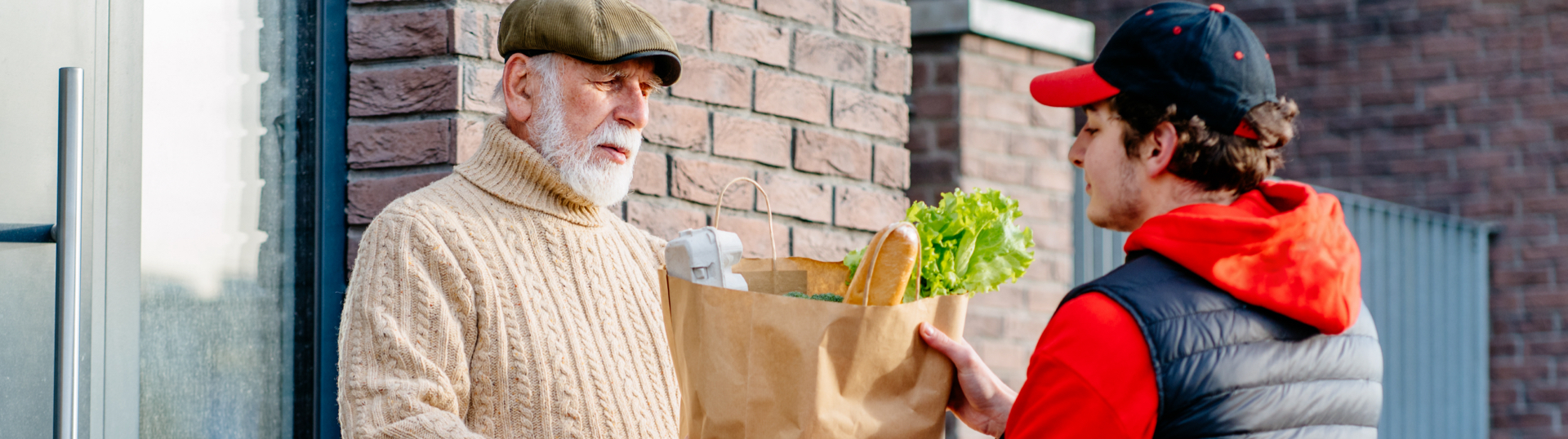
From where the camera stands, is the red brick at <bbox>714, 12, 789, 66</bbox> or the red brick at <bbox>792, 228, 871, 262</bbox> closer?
the red brick at <bbox>714, 12, 789, 66</bbox>

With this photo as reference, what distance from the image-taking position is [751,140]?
10.8 ft

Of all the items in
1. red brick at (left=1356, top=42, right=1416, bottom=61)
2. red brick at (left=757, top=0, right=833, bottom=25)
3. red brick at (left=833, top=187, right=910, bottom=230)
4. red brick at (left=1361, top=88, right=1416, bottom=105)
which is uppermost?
red brick at (left=1356, top=42, right=1416, bottom=61)

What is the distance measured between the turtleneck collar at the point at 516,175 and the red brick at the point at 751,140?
32.5 inches

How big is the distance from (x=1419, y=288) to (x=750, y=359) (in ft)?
18.0

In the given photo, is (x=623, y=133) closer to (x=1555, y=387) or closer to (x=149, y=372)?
(x=149, y=372)

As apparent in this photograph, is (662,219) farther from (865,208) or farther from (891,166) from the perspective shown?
(891,166)

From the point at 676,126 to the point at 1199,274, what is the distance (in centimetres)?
167

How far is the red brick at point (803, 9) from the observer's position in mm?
3355

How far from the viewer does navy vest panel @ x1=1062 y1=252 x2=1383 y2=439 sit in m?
1.59

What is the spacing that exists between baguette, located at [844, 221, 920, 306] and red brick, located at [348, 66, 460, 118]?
1168 mm

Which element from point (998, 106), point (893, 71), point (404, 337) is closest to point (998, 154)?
point (998, 106)

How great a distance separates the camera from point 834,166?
347 cm

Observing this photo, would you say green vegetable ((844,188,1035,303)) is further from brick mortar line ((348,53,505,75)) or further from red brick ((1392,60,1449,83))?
red brick ((1392,60,1449,83))

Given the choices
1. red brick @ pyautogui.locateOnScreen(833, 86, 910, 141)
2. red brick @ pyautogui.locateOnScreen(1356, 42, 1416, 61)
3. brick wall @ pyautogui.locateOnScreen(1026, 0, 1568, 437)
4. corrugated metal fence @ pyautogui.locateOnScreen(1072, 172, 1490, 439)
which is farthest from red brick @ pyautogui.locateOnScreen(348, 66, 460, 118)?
red brick @ pyautogui.locateOnScreen(1356, 42, 1416, 61)
